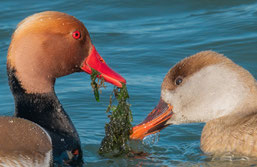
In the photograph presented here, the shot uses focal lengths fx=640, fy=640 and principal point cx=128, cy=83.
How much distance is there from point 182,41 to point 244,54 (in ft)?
3.80

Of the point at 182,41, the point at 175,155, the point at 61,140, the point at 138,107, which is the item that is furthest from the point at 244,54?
the point at 61,140

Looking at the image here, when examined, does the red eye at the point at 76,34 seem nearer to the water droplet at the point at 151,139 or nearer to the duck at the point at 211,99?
the duck at the point at 211,99

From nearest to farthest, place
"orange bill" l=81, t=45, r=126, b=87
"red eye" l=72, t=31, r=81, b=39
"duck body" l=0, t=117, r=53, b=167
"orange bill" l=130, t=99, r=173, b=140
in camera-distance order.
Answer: "duck body" l=0, t=117, r=53, b=167
"red eye" l=72, t=31, r=81, b=39
"orange bill" l=81, t=45, r=126, b=87
"orange bill" l=130, t=99, r=173, b=140

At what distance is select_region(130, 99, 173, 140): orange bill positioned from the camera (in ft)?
21.7

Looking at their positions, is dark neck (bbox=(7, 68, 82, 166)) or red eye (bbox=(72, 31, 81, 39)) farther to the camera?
red eye (bbox=(72, 31, 81, 39))

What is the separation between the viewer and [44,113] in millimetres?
6121

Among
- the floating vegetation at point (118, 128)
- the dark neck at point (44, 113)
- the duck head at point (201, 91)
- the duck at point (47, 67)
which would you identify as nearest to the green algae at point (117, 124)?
the floating vegetation at point (118, 128)

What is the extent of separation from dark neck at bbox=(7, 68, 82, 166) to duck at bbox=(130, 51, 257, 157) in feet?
2.58

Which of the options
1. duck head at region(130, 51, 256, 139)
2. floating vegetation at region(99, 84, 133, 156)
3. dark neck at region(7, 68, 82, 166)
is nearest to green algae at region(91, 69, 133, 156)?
floating vegetation at region(99, 84, 133, 156)

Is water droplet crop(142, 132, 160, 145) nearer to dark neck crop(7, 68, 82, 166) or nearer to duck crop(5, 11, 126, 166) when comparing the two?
duck crop(5, 11, 126, 166)

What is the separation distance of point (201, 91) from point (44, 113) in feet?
5.30

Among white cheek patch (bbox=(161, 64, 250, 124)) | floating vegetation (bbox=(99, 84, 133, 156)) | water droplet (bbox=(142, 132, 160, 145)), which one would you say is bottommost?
water droplet (bbox=(142, 132, 160, 145))

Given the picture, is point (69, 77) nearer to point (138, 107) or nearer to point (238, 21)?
point (138, 107)

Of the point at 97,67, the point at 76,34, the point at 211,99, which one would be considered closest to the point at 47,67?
the point at 76,34
